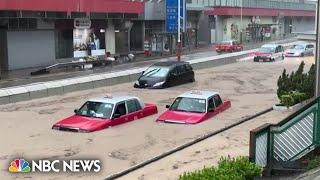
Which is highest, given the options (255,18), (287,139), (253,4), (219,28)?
(253,4)

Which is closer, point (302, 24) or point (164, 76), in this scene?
point (164, 76)

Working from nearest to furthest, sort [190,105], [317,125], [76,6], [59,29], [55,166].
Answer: [317,125] < [55,166] < [190,105] < [76,6] < [59,29]

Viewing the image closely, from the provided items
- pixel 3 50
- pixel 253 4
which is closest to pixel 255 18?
pixel 253 4

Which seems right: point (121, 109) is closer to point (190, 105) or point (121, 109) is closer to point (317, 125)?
point (190, 105)

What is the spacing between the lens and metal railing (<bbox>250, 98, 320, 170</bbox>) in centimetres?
1173

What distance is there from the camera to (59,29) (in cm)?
5362

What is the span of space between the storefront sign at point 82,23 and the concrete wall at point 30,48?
2.84 m

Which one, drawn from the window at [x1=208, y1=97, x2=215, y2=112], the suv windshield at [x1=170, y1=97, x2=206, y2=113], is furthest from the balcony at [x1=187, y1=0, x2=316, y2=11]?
the suv windshield at [x1=170, y1=97, x2=206, y2=113]

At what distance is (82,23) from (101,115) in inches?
1378

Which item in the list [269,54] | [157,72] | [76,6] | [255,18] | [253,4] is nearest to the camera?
[157,72]

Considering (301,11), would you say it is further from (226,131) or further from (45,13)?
(226,131)

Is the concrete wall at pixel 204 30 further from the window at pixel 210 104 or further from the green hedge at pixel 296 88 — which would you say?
the window at pixel 210 104

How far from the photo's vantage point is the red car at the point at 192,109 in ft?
73.9

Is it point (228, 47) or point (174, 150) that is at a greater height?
point (228, 47)
